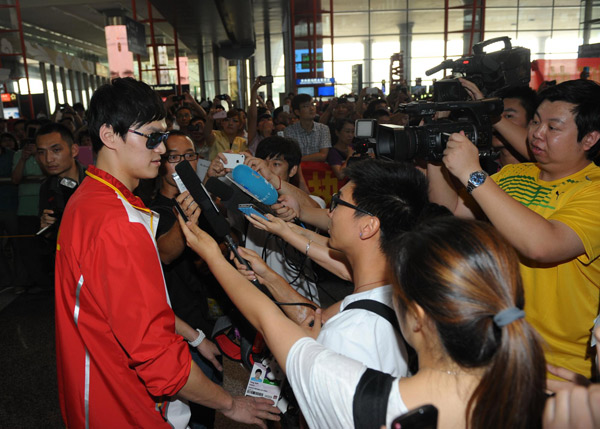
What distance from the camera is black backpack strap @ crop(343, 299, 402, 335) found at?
4.16 ft

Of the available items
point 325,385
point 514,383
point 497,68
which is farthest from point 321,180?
point 514,383

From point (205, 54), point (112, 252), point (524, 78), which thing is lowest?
point (112, 252)

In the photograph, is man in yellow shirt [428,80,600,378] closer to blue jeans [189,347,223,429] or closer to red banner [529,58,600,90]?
blue jeans [189,347,223,429]

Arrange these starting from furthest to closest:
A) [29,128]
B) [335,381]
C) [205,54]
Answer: [205,54], [29,128], [335,381]

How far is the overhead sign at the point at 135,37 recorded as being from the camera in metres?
9.13

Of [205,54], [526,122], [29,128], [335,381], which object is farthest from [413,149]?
[205,54]

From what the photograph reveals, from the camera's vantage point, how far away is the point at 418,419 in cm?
81

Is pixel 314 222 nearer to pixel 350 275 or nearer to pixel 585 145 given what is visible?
pixel 350 275

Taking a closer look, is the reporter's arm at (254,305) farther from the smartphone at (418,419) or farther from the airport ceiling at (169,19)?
the airport ceiling at (169,19)

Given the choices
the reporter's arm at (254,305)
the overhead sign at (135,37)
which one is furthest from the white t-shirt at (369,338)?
the overhead sign at (135,37)

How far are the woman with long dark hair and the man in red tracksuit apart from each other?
44cm

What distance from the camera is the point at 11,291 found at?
196 inches

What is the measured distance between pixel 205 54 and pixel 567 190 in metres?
22.2

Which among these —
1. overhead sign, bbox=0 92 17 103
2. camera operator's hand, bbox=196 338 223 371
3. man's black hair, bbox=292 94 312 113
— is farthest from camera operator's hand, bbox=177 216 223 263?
overhead sign, bbox=0 92 17 103
